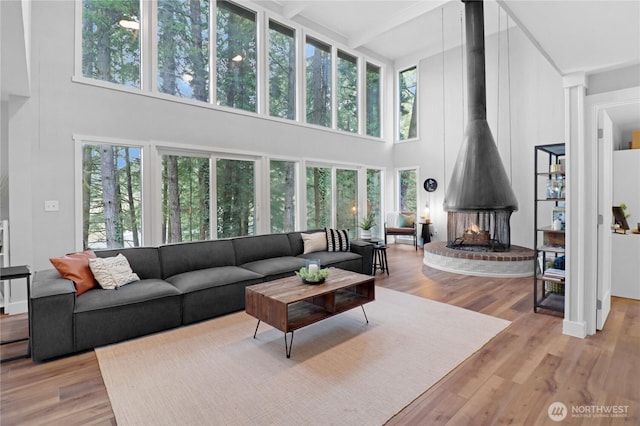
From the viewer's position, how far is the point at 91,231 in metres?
4.17

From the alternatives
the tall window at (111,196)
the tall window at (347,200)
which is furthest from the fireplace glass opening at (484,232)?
the tall window at (111,196)

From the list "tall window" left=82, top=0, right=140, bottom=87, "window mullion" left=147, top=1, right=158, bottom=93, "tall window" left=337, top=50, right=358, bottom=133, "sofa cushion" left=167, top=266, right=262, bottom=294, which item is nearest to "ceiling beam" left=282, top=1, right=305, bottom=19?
"tall window" left=337, top=50, right=358, bottom=133

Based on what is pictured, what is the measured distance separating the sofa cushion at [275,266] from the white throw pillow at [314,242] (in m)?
0.50

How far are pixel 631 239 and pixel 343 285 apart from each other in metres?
3.54

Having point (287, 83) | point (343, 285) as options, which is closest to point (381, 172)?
point (287, 83)

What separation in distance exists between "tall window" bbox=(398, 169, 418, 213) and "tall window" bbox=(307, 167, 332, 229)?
244 centimetres

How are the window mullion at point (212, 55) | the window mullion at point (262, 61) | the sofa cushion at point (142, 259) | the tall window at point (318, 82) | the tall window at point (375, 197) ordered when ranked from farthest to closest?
1. the tall window at point (375, 197)
2. the tall window at point (318, 82)
3. the window mullion at point (262, 61)
4. the window mullion at point (212, 55)
5. the sofa cushion at point (142, 259)

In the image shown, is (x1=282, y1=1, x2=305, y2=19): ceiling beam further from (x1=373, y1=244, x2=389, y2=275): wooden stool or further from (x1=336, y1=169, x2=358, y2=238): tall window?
(x1=373, y1=244, x2=389, y2=275): wooden stool

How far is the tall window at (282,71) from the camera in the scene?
611 centimetres

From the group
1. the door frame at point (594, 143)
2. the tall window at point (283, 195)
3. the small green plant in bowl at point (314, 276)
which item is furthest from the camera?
the tall window at point (283, 195)

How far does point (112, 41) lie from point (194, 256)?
3146 mm

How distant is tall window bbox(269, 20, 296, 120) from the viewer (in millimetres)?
6105

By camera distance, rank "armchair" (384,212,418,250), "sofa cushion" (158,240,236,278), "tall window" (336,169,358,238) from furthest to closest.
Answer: "armchair" (384,212,418,250)
"tall window" (336,169,358,238)
"sofa cushion" (158,240,236,278)

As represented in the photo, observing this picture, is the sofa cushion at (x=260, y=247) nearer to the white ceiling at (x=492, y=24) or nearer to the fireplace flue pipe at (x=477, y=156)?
the fireplace flue pipe at (x=477, y=156)
